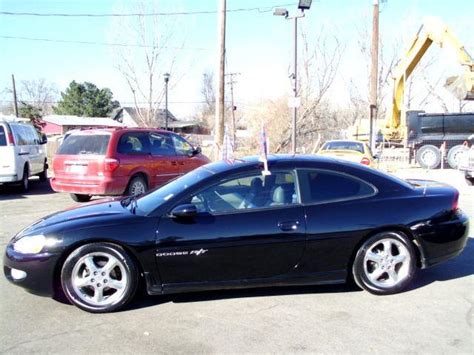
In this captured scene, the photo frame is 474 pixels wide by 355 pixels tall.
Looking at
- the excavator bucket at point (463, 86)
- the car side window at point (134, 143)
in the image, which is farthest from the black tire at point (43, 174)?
the excavator bucket at point (463, 86)

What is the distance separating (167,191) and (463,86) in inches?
706

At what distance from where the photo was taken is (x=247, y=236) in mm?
4320

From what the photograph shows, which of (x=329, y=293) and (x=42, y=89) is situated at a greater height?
(x=42, y=89)

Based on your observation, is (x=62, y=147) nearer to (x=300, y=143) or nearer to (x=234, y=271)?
(x=234, y=271)

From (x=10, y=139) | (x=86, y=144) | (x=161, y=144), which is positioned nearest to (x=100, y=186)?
(x=86, y=144)

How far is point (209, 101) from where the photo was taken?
334 ft

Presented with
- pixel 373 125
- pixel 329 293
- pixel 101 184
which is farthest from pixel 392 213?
pixel 373 125

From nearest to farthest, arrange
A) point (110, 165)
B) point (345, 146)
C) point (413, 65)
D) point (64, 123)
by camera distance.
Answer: point (110, 165) → point (345, 146) → point (413, 65) → point (64, 123)

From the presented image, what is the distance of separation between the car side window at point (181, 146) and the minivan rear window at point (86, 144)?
1.84 metres

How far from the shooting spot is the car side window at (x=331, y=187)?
4.62 metres

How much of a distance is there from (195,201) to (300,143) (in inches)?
1264

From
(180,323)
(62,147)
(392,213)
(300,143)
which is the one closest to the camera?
(180,323)

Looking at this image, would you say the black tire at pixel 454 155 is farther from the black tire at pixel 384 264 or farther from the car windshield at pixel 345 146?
the black tire at pixel 384 264

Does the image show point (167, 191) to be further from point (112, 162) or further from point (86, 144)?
point (86, 144)
